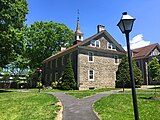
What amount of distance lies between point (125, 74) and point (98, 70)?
4.38m

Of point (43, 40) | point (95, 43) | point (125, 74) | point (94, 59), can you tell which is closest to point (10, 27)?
point (94, 59)

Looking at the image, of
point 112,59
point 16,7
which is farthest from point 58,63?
point 16,7

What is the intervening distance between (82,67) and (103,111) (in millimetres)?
18237

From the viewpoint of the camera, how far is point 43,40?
4344 cm

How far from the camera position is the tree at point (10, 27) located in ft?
69.7

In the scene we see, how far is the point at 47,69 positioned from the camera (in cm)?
3956

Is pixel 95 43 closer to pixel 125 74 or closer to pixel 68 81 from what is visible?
pixel 125 74

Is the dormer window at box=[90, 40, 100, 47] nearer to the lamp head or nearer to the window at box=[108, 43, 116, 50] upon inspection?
the window at box=[108, 43, 116, 50]

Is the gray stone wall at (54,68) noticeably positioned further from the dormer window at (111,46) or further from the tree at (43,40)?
the dormer window at (111,46)

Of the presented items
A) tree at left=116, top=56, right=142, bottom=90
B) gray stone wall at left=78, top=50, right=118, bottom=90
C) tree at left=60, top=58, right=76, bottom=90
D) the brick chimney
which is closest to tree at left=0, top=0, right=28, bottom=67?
tree at left=60, top=58, right=76, bottom=90

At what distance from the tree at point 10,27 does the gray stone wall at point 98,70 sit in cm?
923

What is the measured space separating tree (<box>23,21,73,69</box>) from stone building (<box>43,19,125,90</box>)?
34.6ft

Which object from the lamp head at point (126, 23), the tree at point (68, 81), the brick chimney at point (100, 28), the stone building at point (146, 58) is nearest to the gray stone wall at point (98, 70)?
the tree at point (68, 81)

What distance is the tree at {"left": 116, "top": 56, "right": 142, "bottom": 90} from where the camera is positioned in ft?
95.0
